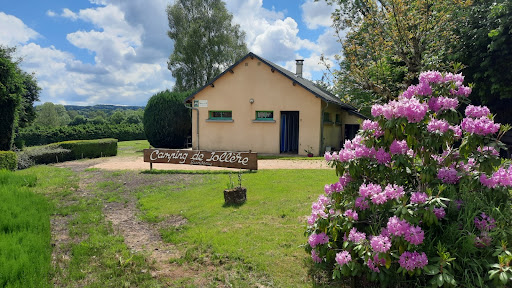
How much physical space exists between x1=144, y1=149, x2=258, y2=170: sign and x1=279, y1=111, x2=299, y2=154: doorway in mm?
7026

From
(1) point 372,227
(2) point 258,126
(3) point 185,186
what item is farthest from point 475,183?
(2) point 258,126

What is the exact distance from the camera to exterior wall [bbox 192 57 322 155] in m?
17.2

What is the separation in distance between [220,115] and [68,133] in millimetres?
19370

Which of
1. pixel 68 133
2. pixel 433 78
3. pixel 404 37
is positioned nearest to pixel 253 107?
pixel 404 37

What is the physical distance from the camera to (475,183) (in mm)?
3209

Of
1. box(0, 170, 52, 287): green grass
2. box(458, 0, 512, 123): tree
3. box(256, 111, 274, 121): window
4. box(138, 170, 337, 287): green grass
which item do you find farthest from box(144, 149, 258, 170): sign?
box(458, 0, 512, 123): tree

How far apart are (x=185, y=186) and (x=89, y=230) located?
12.6 ft

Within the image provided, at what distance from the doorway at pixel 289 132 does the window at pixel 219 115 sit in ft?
10.8

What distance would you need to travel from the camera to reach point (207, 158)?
1209 centimetres

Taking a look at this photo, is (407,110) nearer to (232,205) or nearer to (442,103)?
(442,103)

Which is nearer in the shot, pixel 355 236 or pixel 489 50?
pixel 355 236

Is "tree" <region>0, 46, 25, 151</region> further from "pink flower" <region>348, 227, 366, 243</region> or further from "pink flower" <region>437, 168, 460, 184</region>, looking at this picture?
"pink flower" <region>437, 168, 460, 184</region>

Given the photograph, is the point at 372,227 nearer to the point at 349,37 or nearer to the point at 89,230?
the point at 89,230

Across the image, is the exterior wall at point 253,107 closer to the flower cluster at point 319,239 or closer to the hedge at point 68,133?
the flower cluster at point 319,239
